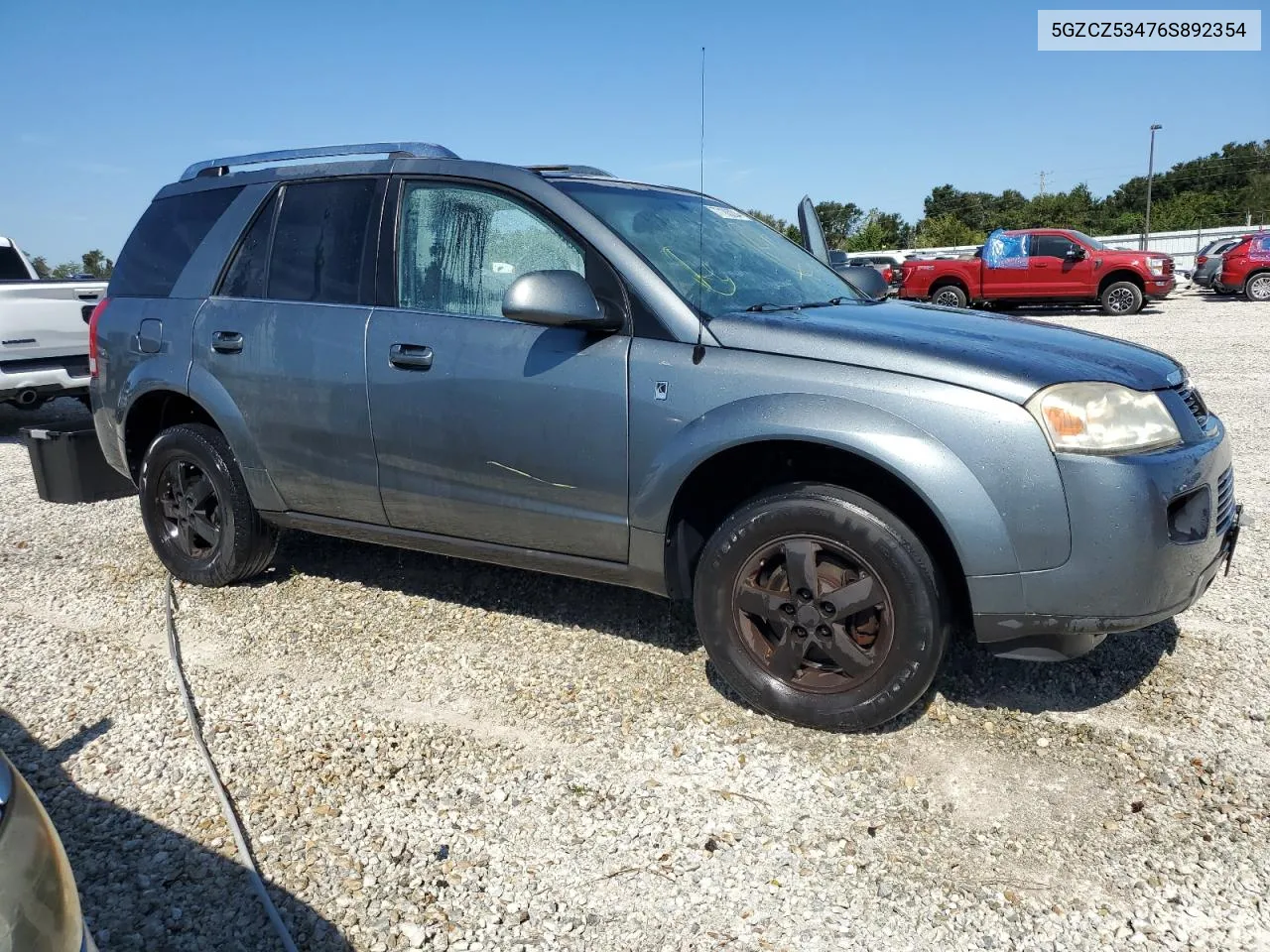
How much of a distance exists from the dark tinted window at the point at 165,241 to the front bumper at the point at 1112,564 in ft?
12.0

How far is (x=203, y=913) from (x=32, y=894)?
3.57ft

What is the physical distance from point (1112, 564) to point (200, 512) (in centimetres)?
380

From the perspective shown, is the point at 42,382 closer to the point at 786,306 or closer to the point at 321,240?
the point at 321,240

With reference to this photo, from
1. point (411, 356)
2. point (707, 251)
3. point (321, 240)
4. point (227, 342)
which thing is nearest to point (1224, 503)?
point (707, 251)

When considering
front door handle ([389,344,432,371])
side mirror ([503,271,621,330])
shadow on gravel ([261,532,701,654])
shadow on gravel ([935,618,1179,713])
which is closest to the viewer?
side mirror ([503,271,621,330])

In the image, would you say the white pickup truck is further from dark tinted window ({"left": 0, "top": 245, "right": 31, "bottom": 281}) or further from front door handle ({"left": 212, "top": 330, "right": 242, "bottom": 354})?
front door handle ({"left": 212, "top": 330, "right": 242, "bottom": 354})

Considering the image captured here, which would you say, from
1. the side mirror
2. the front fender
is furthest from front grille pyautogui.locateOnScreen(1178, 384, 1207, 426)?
the side mirror

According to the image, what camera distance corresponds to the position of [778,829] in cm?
273

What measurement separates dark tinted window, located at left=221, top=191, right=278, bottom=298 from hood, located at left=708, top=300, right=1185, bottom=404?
7.00ft

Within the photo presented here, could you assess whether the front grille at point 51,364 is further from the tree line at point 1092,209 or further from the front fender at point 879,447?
the tree line at point 1092,209

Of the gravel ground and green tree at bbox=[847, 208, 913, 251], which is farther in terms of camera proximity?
green tree at bbox=[847, 208, 913, 251]

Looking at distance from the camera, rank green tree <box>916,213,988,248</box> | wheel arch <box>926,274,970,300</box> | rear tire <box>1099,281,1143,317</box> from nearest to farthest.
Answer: rear tire <box>1099,281,1143,317</box> < wheel arch <box>926,274,970,300</box> < green tree <box>916,213,988,248</box>

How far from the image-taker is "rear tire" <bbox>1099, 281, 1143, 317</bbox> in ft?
64.2

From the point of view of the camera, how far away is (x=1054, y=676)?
361cm
